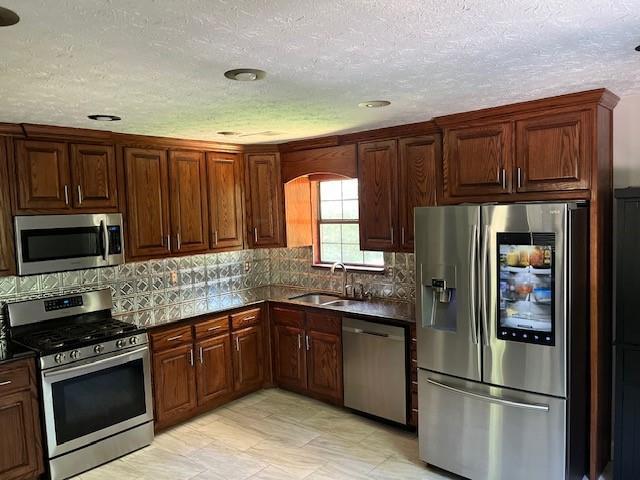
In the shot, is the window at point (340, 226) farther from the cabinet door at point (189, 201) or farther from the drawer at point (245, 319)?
the cabinet door at point (189, 201)

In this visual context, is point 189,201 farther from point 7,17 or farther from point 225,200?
point 7,17

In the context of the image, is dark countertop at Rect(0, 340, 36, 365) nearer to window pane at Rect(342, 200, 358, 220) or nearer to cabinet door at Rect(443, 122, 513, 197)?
window pane at Rect(342, 200, 358, 220)

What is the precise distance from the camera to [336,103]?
2859mm

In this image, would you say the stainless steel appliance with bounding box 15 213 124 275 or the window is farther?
the window

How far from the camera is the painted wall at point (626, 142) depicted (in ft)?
9.84


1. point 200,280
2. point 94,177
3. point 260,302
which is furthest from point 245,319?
point 94,177

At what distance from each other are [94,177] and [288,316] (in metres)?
1.97

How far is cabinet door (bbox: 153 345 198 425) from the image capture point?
372cm

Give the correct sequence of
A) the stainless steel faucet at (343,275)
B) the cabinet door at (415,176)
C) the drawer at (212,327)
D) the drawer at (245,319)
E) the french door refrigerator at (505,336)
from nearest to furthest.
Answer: the french door refrigerator at (505,336) < the cabinet door at (415,176) < the drawer at (212,327) < the drawer at (245,319) < the stainless steel faucet at (343,275)

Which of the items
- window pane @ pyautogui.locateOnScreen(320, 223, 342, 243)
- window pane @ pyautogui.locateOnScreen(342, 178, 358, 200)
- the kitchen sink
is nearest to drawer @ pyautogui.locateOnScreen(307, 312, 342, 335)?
the kitchen sink

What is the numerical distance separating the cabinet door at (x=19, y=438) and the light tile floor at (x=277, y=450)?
370 millimetres

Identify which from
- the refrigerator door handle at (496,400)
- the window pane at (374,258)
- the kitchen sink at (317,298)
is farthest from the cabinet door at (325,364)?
the refrigerator door handle at (496,400)

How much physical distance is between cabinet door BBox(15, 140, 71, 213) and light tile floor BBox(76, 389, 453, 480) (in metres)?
1.86

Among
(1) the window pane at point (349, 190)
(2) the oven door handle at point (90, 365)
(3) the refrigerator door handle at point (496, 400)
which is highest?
(1) the window pane at point (349, 190)
